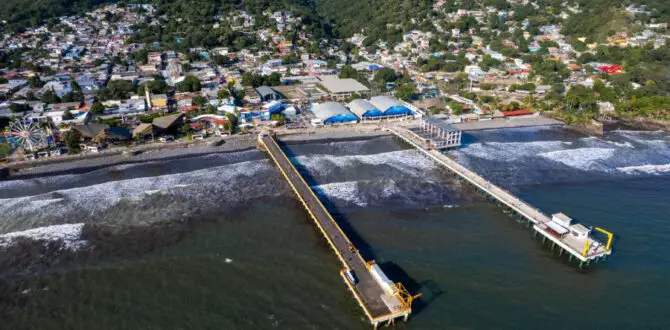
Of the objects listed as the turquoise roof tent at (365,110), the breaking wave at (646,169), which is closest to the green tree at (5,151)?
the turquoise roof tent at (365,110)

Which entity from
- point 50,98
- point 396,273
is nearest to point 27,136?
point 50,98

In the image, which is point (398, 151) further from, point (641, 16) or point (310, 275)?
point (641, 16)

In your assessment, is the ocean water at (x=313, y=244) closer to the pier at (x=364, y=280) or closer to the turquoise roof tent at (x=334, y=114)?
the pier at (x=364, y=280)

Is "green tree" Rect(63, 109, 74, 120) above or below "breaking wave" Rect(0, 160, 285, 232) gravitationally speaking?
above

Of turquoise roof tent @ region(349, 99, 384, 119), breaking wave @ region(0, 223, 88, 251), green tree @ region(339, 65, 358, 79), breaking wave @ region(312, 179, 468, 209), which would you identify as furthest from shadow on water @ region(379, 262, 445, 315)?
green tree @ region(339, 65, 358, 79)

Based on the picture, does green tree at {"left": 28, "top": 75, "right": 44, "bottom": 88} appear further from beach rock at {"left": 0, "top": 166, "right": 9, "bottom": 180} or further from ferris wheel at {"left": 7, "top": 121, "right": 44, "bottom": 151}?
beach rock at {"left": 0, "top": 166, "right": 9, "bottom": 180}
